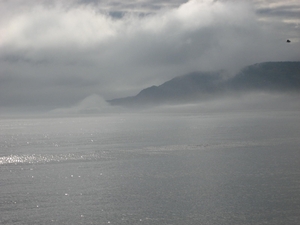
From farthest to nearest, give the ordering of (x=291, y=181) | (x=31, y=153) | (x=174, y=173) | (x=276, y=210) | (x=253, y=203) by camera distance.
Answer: (x=31, y=153)
(x=174, y=173)
(x=291, y=181)
(x=253, y=203)
(x=276, y=210)

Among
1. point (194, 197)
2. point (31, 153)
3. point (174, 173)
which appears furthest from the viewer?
point (31, 153)

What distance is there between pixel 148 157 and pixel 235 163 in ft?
52.7

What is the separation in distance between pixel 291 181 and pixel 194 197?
13.1 meters

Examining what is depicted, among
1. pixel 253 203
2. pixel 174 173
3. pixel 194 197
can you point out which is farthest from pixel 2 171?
pixel 253 203

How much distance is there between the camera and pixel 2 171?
57.4 metres

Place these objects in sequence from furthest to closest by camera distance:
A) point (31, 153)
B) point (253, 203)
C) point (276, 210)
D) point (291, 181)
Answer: point (31, 153)
point (291, 181)
point (253, 203)
point (276, 210)

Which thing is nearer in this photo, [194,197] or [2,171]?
[194,197]

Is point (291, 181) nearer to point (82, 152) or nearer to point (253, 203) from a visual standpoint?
point (253, 203)

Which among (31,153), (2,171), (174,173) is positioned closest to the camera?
(174,173)

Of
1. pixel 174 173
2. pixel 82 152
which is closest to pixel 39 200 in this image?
pixel 174 173

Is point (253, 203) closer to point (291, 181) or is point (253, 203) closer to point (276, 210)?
point (276, 210)

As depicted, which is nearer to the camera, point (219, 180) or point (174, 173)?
point (219, 180)

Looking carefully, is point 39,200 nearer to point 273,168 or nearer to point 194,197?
point 194,197

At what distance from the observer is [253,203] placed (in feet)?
122
